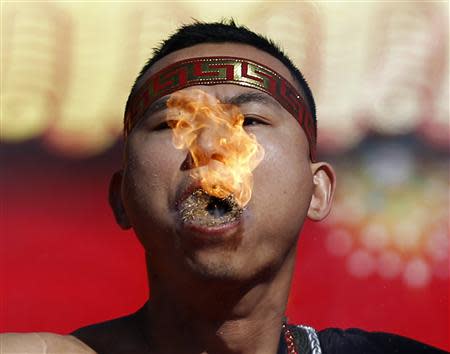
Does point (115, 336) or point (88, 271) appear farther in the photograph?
point (88, 271)

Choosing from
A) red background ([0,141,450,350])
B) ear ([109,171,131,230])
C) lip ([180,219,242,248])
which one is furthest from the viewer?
red background ([0,141,450,350])

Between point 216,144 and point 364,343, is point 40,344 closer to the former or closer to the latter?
point 216,144

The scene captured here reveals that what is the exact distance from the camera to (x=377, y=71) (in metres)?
2.87

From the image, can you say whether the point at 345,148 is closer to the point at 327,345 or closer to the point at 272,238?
the point at 327,345

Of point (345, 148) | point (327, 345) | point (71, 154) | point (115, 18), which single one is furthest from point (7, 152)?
point (327, 345)

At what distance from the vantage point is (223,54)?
1650 millimetres

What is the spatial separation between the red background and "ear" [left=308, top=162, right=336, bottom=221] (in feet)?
3.19

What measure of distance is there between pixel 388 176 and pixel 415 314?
18.1 inches

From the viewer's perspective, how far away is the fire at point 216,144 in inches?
56.3

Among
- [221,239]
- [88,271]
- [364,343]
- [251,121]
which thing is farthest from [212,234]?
[88,271]

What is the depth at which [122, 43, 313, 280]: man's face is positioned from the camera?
4.67 feet

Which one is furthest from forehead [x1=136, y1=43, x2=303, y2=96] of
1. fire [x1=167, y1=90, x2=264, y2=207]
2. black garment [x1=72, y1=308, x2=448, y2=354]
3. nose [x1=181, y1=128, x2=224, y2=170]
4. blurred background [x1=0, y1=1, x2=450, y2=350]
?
blurred background [x1=0, y1=1, x2=450, y2=350]

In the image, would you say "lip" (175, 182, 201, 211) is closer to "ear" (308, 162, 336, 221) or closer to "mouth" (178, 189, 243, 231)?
"mouth" (178, 189, 243, 231)

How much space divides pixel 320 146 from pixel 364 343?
0.99 metres
